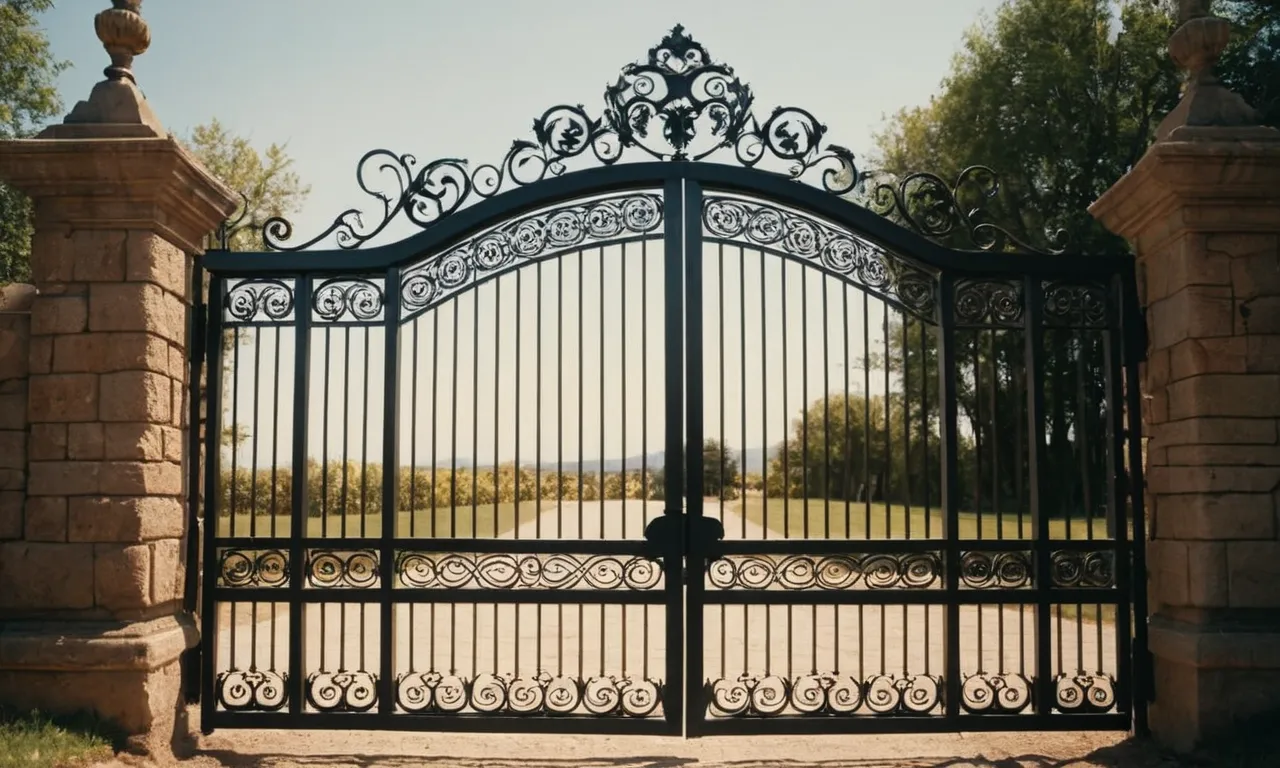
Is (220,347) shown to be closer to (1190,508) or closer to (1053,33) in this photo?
(1190,508)

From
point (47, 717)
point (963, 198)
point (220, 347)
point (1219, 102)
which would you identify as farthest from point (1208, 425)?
point (963, 198)

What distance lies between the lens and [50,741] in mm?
4711

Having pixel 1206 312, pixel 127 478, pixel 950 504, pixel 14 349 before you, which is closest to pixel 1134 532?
pixel 950 504

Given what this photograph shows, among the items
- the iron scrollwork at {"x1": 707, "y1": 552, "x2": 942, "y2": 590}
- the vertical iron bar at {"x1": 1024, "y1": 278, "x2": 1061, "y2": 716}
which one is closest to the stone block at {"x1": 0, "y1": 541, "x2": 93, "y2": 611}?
the iron scrollwork at {"x1": 707, "y1": 552, "x2": 942, "y2": 590}

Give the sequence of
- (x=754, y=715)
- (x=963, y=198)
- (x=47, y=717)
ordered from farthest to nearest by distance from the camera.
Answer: (x=963, y=198) → (x=754, y=715) → (x=47, y=717)

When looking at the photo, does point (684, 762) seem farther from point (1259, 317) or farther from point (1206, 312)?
point (1259, 317)

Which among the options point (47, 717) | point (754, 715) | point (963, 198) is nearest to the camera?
point (47, 717)

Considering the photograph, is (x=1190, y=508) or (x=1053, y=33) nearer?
(x=1190, y=508)

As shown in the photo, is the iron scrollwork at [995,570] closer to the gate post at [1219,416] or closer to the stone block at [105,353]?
the gate post at [1219,416]

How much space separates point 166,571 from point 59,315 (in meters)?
1.47

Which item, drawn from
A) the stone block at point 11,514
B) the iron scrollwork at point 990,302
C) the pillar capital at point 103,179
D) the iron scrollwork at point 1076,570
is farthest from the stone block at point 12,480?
the iron scrollwork at point 1076,570

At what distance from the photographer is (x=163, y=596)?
5266 mm

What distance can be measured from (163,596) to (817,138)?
4.45 m

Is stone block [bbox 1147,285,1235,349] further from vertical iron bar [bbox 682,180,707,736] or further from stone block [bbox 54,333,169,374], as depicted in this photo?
stone block [bbox 54,333,169,374]
